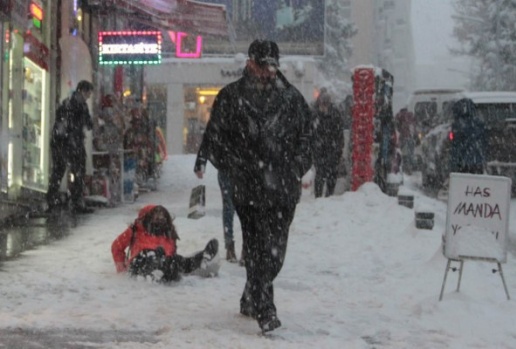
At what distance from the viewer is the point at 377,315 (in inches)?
243

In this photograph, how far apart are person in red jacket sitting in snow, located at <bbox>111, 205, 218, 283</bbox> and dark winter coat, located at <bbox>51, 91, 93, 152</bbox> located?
5501mm

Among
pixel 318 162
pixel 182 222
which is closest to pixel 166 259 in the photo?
pixel 182 222

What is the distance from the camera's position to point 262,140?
17.9ft

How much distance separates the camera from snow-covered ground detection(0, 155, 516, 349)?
5297 millimetres

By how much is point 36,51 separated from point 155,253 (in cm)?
803

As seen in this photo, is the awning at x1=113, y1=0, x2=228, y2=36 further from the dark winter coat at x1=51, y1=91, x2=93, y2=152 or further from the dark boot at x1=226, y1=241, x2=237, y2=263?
the dark boot at x1=226, y1=241, x2=237, y2=263

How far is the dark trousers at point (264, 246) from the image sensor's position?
5469 millimetres

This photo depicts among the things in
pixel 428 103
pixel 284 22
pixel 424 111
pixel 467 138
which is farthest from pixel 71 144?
pixel 284 22

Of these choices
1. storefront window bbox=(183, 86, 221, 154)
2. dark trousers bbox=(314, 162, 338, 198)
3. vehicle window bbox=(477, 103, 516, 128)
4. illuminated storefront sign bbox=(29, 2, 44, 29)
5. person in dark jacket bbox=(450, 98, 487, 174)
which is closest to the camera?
illuminated storefront sign bbox=(29, 2, 44, 29)

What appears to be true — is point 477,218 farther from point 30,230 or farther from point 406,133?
point 406,133

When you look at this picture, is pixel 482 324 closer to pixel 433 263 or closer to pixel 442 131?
pixel 433 263

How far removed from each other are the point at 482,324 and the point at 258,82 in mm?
2223

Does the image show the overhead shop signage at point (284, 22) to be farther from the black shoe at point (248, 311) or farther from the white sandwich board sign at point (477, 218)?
the black shoe at point (248, 311)

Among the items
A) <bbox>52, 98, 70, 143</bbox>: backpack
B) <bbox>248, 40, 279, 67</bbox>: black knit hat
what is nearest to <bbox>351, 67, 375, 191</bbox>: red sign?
<bbox>52, 98, 70, 143</bbox>: backpack
